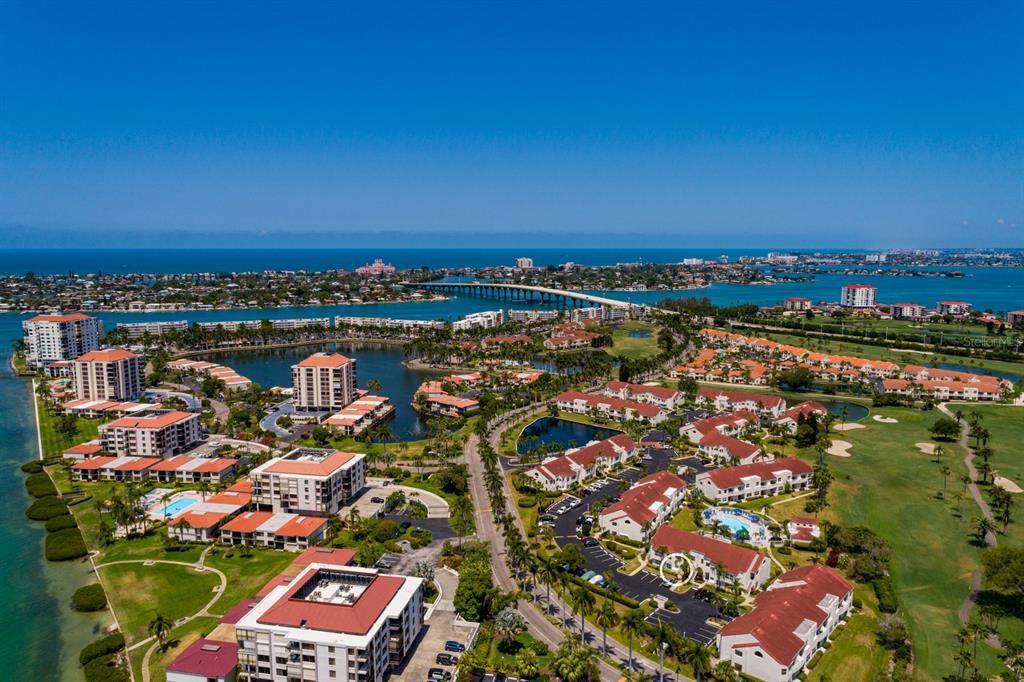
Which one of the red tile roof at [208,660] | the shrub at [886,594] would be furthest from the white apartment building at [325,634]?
the shrub at [886,594]

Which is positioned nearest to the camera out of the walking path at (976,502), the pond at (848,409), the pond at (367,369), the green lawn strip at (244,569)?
the walking path at (976,502)

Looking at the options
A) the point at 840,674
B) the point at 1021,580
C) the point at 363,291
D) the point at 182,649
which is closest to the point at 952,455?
the point at 1021,580

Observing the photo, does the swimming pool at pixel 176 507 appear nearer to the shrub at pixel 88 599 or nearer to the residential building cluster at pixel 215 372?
the shrub at pixel 88 599

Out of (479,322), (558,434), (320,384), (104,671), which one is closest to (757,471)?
(558,434)

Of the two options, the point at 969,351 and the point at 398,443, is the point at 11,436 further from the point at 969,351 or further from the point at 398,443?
the point at 969,351

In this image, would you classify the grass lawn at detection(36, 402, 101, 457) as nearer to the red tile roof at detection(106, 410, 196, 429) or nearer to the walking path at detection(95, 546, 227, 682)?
the red tile roof at detection(106, 410, 196, 429)

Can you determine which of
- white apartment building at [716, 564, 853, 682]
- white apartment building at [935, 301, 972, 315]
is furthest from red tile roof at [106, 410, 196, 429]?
white apartment building at [935, 301, 972, 315]
